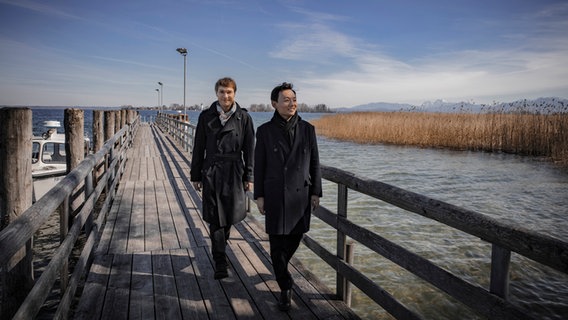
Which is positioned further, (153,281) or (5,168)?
(153,281)

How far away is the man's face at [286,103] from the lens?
2863mm

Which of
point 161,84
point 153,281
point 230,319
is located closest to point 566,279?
point 230,319

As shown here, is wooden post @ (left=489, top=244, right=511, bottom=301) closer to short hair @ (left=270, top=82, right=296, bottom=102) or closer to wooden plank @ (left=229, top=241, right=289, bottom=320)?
wooden plank @ (left=229, top=241, right=289, bottom=320)

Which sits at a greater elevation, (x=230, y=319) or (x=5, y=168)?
(x=5, y=168)

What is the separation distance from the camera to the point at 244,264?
3.93 metres

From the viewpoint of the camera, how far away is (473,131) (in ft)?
60.7

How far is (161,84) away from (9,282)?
5088cm

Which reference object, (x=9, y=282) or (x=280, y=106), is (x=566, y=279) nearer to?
(x=280, y=106)

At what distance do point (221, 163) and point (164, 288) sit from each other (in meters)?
1.23

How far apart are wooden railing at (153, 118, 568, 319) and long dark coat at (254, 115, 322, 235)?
425 millimetres

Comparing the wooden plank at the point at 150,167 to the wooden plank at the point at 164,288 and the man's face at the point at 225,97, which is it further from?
the man's face at the point at 225,97

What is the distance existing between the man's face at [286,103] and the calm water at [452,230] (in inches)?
63.0

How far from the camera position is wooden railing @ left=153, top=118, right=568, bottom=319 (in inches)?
63.5

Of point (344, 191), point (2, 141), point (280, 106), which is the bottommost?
point (344, 191)
